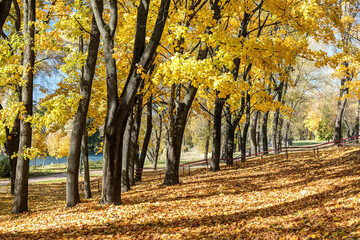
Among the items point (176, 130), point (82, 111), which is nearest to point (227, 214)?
point (176, 130)

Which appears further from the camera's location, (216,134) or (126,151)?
(216,134)

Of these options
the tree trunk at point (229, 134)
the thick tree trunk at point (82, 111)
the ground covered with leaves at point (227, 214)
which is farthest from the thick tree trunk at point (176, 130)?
the tree trunk at point (229, 134)

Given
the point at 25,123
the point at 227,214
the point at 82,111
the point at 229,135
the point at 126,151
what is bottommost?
the point at 227,214

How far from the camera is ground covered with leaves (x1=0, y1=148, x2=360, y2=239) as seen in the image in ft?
17.6

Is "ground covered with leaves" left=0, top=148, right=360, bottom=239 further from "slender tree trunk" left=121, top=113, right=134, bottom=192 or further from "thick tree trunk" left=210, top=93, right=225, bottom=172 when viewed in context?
"thick tree trunk" left=210, top=93, right=225, bottom=172

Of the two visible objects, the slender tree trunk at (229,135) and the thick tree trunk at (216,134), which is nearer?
the thick tree trunk at (216,134)

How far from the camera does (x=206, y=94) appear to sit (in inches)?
620

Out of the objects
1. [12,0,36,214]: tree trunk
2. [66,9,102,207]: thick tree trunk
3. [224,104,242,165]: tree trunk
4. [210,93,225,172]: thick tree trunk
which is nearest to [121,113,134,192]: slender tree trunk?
[66,9,102,207]: thick tree trunk

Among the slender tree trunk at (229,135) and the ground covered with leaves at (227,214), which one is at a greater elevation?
the slender tree trunk at (229,135)

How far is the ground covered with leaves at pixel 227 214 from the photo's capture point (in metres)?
5.36

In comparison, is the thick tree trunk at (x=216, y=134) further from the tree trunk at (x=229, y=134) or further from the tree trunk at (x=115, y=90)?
the tree trunk at (x=115, y=90)

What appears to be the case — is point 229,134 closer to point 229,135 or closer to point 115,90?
point 229,135

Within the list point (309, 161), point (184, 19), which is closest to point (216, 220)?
point (184, 19)

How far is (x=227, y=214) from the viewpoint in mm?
6785
